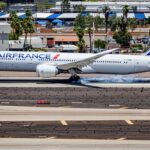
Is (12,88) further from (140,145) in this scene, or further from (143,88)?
(140,145)

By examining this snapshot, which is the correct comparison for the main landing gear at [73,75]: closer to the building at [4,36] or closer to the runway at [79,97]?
the runway at [79,97]

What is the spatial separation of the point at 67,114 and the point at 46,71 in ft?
64.8

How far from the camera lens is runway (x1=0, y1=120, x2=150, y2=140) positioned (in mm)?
37500

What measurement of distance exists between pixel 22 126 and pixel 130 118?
8.15 m

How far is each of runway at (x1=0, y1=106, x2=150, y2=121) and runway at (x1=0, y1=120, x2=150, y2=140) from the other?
4.93 feet

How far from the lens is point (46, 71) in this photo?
65.0 m

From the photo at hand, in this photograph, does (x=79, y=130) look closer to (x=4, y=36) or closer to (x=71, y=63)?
(x=71, y=63)

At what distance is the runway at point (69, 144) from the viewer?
33.5 meters

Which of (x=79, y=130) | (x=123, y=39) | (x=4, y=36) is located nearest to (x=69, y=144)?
(x=79, y=130)

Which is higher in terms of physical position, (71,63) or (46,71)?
(71,63)

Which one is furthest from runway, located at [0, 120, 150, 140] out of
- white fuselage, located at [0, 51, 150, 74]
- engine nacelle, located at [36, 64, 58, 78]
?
white fuselage, located at [0, 51, 150, 74]

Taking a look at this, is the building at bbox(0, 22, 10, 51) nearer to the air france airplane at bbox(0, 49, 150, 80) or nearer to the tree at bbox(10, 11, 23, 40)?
the air france airplane at bbox(0, 49, 150, 80)

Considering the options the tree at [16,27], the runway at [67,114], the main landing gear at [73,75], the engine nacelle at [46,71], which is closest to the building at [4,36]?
the main landing gear at [73,75]

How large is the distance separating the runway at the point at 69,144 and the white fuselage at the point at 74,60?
103 feet
